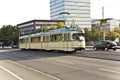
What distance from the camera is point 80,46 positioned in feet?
127

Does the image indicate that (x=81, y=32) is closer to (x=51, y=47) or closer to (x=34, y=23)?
(x=51, y=47)

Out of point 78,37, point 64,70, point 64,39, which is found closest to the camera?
point 64,70

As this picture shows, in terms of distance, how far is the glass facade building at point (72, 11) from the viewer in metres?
115

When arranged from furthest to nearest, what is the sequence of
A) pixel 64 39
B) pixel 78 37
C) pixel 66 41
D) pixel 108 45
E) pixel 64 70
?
pixel 108 45 → pixel 64 39 → pixel 66 41 → pixel 78 37 → pixel 64 70

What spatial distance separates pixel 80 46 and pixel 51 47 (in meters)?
7.55

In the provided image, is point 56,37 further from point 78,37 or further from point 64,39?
point 78,37

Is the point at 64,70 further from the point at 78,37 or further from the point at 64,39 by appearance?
the point at 64,39

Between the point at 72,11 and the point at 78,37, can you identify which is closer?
the point at 78,37

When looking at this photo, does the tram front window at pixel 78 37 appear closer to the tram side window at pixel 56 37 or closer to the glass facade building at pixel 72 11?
the tram side window at pixel 56 37

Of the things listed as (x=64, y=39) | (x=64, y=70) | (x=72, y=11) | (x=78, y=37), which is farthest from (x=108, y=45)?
(x=72, y=11)

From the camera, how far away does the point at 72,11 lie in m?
125

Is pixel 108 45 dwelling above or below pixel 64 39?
below

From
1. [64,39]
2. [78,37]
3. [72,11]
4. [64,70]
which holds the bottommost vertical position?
[64,70]

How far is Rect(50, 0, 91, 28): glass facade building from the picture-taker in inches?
4509
